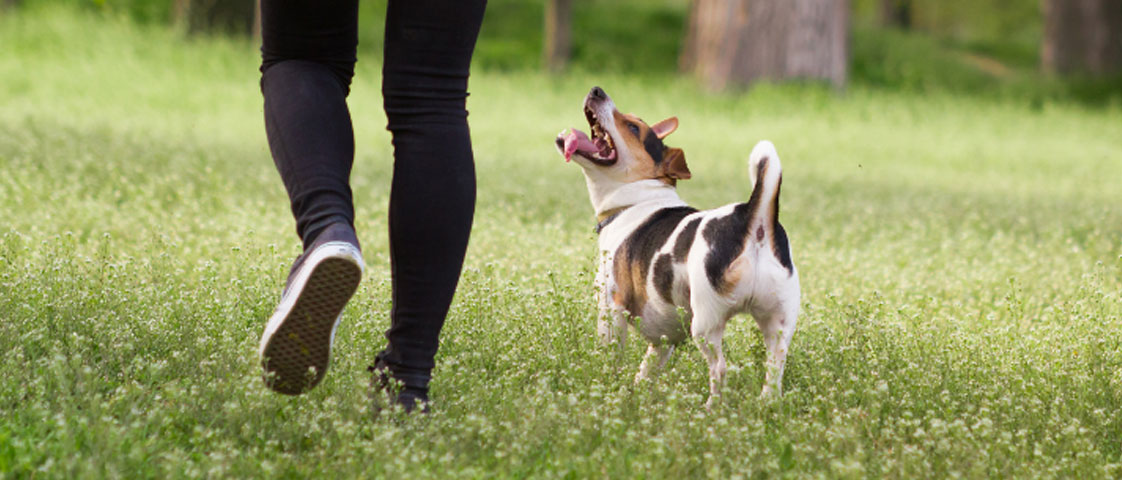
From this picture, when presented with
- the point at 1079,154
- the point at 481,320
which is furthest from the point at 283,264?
the point at 1079,154

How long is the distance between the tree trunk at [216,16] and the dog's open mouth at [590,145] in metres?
15.3

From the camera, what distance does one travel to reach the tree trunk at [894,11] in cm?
3372

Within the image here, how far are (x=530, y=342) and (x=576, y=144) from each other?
72cm

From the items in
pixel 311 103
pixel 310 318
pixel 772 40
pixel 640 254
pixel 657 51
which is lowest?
pixel 657 51

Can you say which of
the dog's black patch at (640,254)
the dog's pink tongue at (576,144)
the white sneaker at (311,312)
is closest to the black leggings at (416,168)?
the white sneaker at (311,312)

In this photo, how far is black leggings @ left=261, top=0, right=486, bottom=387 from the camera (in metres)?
2.95

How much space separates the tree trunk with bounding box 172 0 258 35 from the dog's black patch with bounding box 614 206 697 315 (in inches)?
615

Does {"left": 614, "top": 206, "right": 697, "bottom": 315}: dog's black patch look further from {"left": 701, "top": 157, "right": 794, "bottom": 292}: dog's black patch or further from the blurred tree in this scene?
the blurred tree

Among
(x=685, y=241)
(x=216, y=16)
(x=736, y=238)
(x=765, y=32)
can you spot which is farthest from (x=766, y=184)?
(x=216, y=16)

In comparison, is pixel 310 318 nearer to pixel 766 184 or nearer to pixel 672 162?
pixel 766 184

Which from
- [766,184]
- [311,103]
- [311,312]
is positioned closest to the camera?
[311,312]

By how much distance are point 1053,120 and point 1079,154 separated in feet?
12.8

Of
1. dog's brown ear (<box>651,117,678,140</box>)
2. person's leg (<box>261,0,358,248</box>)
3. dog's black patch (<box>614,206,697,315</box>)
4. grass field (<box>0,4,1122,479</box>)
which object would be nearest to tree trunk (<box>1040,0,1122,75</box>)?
grass field (<box>0,4,1122,479</box>)

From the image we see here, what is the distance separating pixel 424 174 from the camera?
2990 mm
